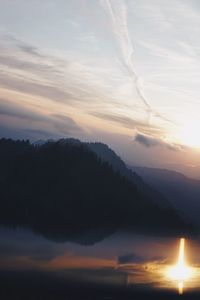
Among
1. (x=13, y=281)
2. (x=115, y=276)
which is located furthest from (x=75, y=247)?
(x=13, y=281)

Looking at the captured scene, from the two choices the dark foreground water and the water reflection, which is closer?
the dark foreground water

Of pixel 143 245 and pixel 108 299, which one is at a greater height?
pixel 143 245

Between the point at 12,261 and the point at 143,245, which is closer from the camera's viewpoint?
the point at 12,261

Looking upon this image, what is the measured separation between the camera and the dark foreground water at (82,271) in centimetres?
7494

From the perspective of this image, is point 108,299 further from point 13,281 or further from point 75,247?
point 75,247

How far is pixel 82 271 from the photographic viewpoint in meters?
Result: 96.9

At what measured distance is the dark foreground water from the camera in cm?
7494

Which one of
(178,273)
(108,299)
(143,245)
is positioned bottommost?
(108,299)

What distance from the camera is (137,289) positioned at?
86.4 m

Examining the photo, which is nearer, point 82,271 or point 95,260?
point 82,271

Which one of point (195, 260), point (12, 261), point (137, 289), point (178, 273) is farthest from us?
point (195, 260)

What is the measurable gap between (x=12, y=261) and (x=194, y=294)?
31430 millimetres

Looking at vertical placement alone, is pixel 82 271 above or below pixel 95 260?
below

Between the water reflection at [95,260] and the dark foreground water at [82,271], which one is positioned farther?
the water reflection at [95,260]
